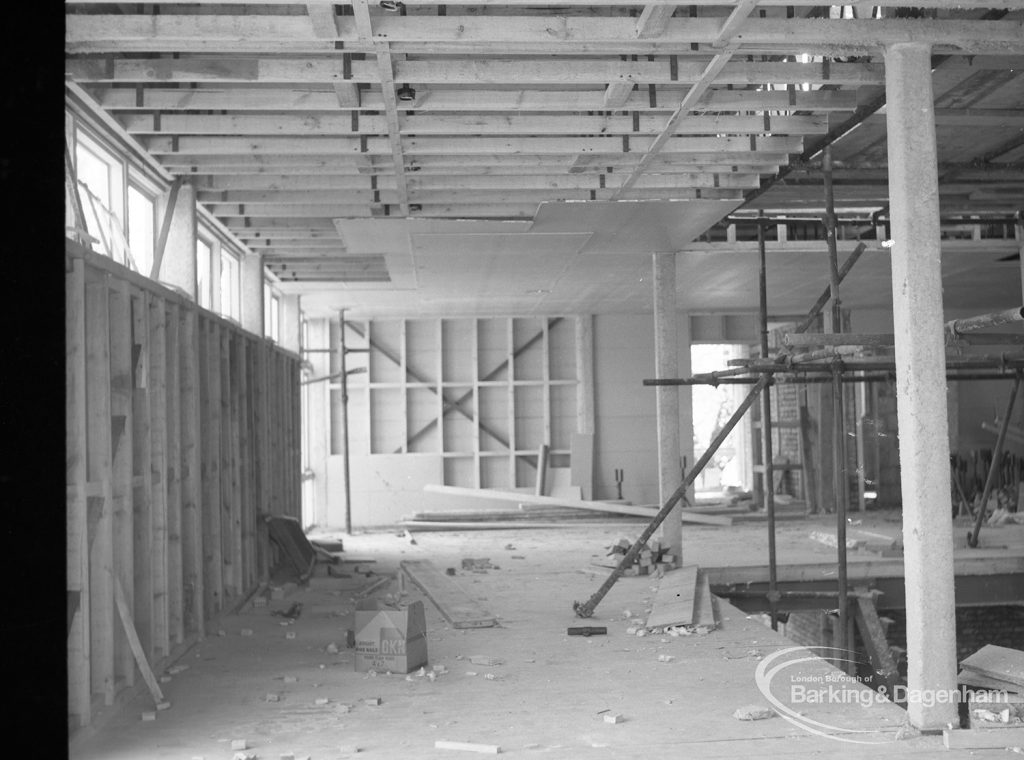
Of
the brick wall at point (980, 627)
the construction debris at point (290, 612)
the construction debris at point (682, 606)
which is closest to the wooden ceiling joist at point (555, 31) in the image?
the construction debris at point (682, 606)

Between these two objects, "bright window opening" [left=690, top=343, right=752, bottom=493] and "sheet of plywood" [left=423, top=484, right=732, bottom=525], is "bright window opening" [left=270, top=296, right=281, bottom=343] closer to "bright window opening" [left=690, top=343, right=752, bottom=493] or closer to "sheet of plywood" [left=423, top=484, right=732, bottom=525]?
"sheet of plywood" [left=423, top=484, right=732, bottom=525]

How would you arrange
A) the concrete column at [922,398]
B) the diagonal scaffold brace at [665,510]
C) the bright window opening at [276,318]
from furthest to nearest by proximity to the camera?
1. the bright window opening at [276,318]
2. the diagonal scaffold brace at [665,510]
3. the concrete column at [922,398]

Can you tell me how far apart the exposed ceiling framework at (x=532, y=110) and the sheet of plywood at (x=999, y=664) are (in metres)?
3.68

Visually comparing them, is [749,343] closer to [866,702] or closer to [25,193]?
[866,702]

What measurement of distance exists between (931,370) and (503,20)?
2896 millimetres

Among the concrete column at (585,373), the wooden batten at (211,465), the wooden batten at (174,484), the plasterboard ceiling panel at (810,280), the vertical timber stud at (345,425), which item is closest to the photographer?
the wooden batten at (174,484)

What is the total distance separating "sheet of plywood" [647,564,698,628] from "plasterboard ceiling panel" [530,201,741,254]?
11.4 ft

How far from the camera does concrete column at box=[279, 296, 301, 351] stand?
15.4m

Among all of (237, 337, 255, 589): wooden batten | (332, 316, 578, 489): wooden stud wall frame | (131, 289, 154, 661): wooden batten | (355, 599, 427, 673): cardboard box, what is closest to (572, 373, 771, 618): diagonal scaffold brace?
(355, 599, 427, 673): cardboard box

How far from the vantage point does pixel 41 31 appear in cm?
190

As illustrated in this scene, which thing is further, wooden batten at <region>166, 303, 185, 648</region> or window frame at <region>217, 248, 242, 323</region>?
window frame at <region>217, 248, 242, 323</region>

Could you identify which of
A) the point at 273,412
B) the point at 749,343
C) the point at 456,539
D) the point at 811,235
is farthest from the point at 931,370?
the point at 749,343

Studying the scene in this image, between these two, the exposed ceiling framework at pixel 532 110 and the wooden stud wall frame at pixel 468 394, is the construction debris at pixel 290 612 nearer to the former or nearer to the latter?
the exposed ceiling framework at pixel 532 110

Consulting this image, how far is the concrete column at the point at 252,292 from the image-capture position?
38.5ft
